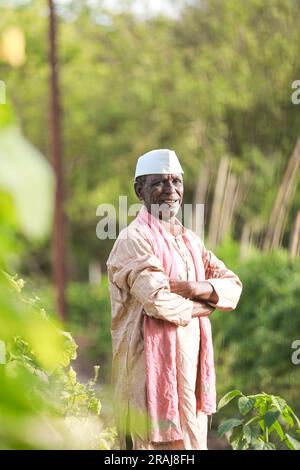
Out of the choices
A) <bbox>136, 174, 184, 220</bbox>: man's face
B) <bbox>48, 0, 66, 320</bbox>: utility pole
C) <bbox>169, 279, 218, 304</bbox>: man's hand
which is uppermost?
<bbox>48, 0, 66, 320</bbox>: utility pole

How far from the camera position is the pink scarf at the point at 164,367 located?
4.07 meters

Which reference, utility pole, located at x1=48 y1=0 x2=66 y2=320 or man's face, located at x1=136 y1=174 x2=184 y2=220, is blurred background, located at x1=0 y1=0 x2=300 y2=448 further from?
man's face, located at x1=136 y1=174 x2=184 y2=220

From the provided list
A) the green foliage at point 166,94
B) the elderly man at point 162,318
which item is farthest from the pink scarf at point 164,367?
the green foliage at point 166,94

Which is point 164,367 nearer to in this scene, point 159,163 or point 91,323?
point 159,163

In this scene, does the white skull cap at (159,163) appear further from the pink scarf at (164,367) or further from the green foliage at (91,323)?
the green foliage at (91,323)

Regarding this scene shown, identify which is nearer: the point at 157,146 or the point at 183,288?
the point at 183,288

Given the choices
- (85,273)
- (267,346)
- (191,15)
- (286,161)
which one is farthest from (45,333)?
(85,273)

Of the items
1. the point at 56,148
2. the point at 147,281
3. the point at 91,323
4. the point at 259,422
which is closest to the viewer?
the point at 259,422

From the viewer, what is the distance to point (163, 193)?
4.21 m

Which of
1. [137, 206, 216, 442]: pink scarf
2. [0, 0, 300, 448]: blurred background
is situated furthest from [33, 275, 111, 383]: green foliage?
[137, 206, 216, 442]: pink scarf


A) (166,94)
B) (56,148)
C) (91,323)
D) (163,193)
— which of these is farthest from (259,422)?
(166,94)

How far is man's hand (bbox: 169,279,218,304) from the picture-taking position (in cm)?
412

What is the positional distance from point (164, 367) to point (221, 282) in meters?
0.42
